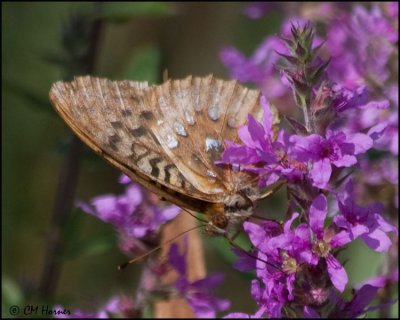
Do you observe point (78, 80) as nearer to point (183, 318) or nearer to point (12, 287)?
point (183, 318)

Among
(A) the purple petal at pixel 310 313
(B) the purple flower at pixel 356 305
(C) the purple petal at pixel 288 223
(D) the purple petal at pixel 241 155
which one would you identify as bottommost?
(A) the purple petal at pixel 310 313

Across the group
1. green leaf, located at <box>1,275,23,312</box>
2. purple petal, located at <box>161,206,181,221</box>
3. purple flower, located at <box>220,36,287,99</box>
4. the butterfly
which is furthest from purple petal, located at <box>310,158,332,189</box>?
green leaf, located at <box>1,275,23,312</box>

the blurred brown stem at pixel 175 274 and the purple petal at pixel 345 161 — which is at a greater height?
the blurred brown stem at pixel 175 274

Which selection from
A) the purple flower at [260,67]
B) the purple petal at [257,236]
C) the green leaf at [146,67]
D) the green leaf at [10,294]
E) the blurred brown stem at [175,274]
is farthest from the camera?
the green leaf at [146,67]

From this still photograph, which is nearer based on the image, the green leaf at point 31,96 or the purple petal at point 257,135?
the purple petal at point 257,135

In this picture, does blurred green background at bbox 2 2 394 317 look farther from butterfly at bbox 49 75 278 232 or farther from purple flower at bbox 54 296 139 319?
butterfly at bbox 49 75 278 232

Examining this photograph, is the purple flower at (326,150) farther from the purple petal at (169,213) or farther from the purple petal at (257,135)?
the purple petal at (169,213)

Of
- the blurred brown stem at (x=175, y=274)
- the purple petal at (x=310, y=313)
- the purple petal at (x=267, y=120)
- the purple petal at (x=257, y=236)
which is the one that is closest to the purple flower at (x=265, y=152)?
the purple petal at (x=267, y=120)
